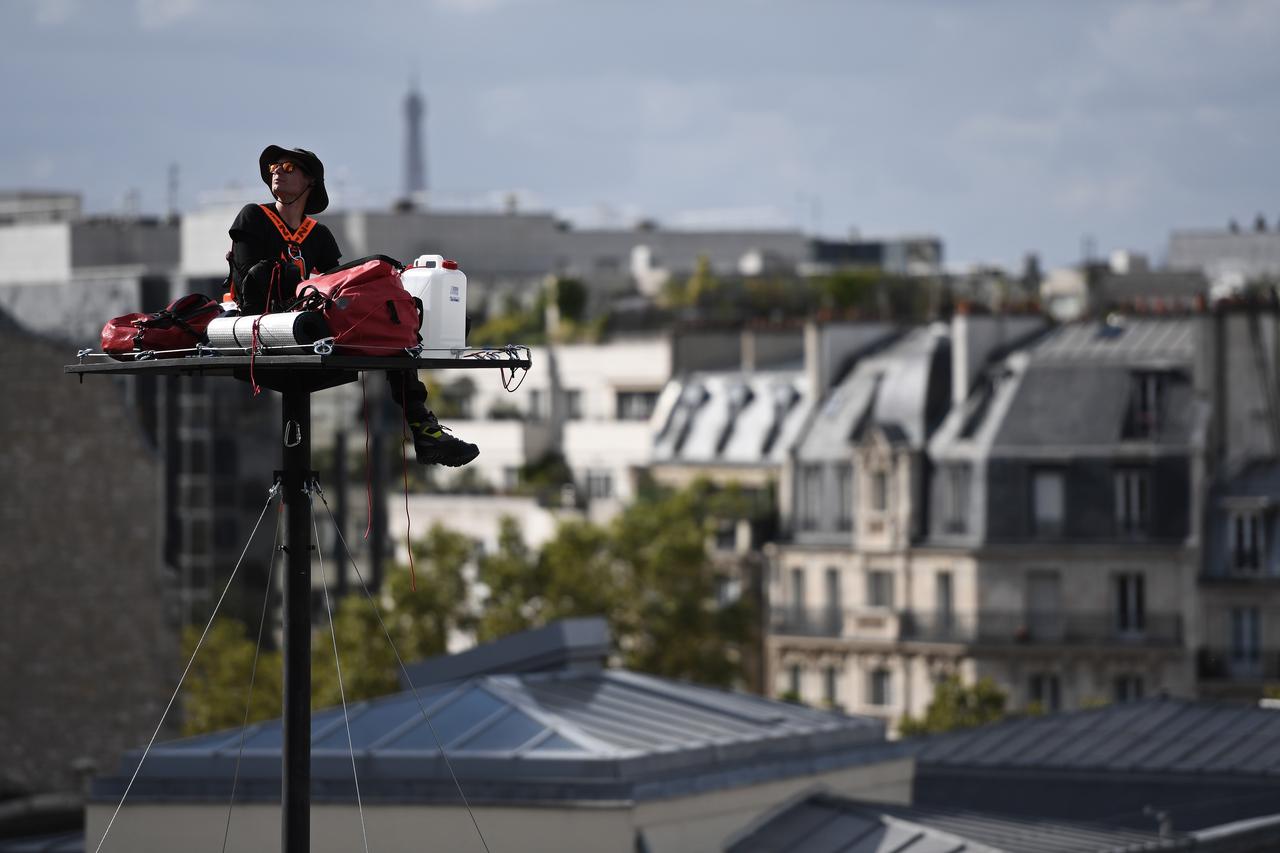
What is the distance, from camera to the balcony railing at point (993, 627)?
88.8m

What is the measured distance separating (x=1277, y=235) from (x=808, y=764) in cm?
13254

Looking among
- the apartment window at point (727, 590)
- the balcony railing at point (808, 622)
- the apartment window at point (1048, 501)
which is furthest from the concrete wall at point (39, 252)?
the apartment window at point (1048, 501)

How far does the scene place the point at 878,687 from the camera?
93250 millimetres

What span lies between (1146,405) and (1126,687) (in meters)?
8.86

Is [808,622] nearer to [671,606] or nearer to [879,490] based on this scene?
[879,490]

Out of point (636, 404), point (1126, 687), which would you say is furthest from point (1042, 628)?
point (636, 404)

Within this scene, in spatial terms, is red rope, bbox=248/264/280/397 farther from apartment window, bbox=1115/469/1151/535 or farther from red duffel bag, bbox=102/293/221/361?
apartment window, bbox=1115/469/1151/535

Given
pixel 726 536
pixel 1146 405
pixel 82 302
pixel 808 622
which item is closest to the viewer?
pixel 82 302

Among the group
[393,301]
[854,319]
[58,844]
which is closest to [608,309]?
[854,319]

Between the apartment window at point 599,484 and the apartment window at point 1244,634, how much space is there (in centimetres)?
2860

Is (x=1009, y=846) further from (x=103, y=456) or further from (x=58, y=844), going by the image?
(x=103, y=456)

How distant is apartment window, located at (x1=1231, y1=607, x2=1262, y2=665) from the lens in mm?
87562

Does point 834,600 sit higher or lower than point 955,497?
lower

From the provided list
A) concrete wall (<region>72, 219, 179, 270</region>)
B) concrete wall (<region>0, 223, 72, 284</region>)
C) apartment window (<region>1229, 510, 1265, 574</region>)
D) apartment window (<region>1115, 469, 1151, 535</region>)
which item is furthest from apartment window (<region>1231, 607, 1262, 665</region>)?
concrete wall (<region>0, 223, 72, 284</region>)
